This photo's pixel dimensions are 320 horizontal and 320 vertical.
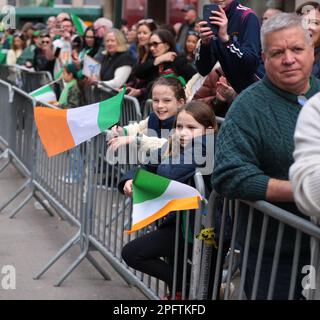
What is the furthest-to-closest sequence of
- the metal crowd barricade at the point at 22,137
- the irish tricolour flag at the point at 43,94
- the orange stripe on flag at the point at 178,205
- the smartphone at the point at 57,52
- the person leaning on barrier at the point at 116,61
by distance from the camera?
the smartphone at the point at 57,52
the person leaning on barrier at the point at 116,61
the irish tricolour flag at the point at 43,94
the metal crowd barricade at the point at 22,137
the orange stripe on flag at the point at 178,205

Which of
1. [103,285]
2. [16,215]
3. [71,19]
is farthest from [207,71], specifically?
[71,19]

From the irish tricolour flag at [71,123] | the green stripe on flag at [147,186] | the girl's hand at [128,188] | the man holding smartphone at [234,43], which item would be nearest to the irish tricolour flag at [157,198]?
the green stripe on flag at [147,186]

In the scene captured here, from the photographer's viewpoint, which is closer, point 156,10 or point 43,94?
point 43,94

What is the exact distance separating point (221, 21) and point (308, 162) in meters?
2.87

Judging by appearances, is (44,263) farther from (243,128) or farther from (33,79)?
(33,79)

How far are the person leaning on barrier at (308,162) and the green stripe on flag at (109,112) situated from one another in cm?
282

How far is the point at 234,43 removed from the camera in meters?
6.05

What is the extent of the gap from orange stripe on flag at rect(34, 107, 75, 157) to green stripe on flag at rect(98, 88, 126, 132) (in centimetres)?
25

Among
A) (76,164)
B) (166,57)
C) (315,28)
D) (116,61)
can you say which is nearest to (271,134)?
(315,28)

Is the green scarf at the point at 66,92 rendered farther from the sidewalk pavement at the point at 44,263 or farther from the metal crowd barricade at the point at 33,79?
the metal crowd barricade at the point at 33,79

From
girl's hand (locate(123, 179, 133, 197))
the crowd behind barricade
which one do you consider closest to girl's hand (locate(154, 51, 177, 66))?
the crowd behind barricade

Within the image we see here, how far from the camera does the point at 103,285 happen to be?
675 centimetres

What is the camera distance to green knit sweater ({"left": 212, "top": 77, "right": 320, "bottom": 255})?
149 inches

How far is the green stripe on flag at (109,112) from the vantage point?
6020mm
